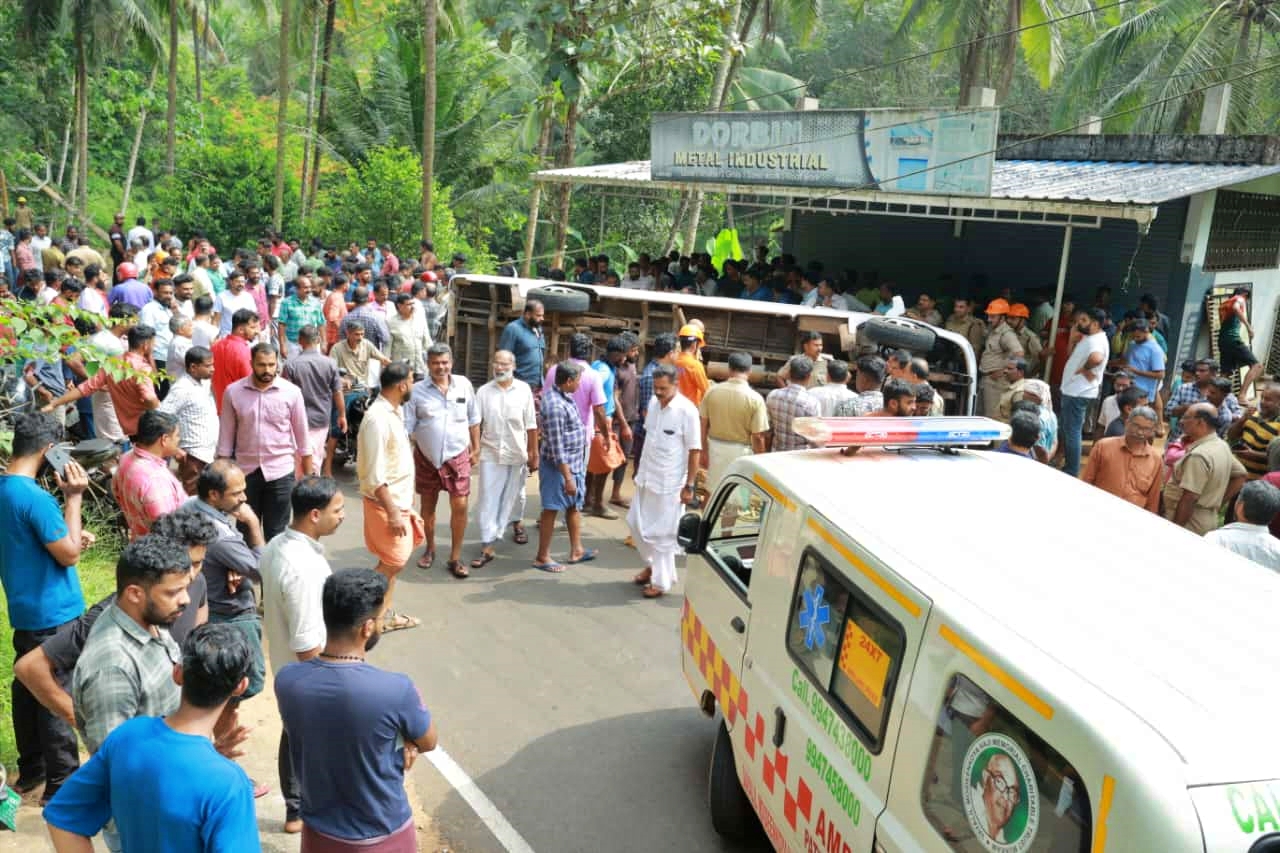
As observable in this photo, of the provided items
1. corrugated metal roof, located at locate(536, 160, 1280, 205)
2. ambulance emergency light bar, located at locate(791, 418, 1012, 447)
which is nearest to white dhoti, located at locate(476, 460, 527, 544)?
ambulance emergency light bar, located at locate(791, 418, 1012, 447)

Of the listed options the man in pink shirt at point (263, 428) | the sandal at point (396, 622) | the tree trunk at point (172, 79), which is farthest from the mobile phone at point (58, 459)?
the tree trunk at point (172, 79)

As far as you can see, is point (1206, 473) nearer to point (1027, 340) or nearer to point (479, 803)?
point (479, 803)

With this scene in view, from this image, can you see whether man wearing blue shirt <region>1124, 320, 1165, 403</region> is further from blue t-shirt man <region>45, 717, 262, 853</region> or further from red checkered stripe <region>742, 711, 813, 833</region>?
blue t-shirt man <region>45, 717, 262, 853</region>

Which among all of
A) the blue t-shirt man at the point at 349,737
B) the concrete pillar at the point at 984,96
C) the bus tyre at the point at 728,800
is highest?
the concrete pillar at the point at 984,96

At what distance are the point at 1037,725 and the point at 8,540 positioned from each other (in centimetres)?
407

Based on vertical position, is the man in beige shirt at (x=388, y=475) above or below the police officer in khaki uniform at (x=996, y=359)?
below

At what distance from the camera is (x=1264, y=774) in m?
2.30

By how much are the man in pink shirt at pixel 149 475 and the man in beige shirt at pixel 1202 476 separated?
6054 mm

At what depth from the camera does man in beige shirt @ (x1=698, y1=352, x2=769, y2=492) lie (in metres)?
7.94

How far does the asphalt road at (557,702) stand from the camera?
496cm

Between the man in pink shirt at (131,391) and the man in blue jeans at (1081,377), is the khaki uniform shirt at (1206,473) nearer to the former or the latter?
the man in blue jeans at (1081,377)

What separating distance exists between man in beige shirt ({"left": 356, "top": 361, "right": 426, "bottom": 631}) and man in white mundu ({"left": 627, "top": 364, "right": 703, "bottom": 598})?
1789mm

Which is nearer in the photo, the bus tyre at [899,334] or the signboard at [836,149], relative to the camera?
the bus tyre at [899,334]

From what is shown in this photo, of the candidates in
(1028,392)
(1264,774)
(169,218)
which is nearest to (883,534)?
(1264,774)
